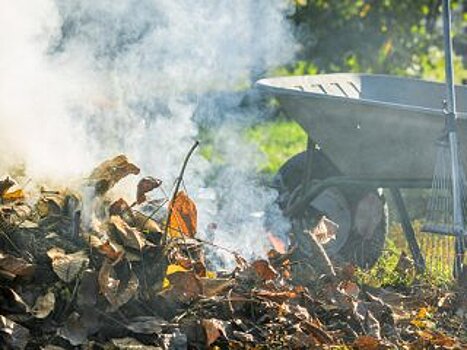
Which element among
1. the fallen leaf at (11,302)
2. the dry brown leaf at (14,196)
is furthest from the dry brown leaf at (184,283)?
the dry brown leaf at (14,196)

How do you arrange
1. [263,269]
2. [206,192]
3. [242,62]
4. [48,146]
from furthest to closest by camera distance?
[242,62] < [206,192] < [48,146] < [263,269]

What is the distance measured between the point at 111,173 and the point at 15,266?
772mm

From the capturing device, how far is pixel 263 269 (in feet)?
14.2

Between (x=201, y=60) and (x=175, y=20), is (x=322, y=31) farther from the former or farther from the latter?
(x=175, y=20)

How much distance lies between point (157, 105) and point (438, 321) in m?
3.46

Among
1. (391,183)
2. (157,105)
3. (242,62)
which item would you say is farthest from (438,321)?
(242,62)

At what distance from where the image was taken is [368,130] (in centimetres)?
620

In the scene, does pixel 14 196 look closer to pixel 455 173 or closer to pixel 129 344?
pixel 129 344

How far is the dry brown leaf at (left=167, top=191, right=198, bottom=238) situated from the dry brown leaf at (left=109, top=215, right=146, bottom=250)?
0.30m

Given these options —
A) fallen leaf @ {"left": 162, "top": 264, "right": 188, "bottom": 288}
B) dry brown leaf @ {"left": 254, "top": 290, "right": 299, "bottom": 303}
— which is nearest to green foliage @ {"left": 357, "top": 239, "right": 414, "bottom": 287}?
dry brown leaf @ {"left": 254, "top": 290, "right": 299, "bottom": 303}

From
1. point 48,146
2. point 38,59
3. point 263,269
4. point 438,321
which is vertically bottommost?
point 438,321

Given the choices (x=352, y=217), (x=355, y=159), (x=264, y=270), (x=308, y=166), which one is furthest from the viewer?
(x=308, y=166)

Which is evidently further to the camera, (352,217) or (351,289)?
(352,217)

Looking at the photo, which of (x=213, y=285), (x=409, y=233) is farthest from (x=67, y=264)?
(x=409, y=233)
